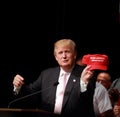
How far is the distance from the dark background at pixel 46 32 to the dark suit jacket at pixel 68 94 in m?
1.67

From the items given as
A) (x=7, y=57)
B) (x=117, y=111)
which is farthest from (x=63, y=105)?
(x=7, y=57)

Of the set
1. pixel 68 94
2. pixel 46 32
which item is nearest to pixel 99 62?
pixel 68 94

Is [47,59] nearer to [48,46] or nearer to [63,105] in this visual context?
[48,46]

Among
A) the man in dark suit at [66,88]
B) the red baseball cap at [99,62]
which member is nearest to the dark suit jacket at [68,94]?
the man in dark suit at [66,88]

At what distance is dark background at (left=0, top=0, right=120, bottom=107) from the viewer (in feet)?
18.9

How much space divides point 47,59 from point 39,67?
0.14 metres

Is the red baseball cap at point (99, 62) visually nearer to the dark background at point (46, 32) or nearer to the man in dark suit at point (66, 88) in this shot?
the man in dark suit at point (66, 88)

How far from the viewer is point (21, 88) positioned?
3.71 metres

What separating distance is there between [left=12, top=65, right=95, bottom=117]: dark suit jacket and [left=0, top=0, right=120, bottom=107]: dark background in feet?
5.49

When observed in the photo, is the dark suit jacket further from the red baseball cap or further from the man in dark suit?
the red baseball cap

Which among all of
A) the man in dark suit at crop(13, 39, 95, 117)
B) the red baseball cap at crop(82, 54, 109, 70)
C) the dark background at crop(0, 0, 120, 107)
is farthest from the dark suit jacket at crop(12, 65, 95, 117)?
the dark background at crop(0, 0, 120, 107)

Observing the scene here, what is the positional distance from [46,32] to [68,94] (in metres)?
2.48

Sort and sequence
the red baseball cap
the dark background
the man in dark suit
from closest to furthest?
the red baseball cap
the man in dark suit
the dark background

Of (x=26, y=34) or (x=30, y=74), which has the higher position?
(x=26, y=34)
